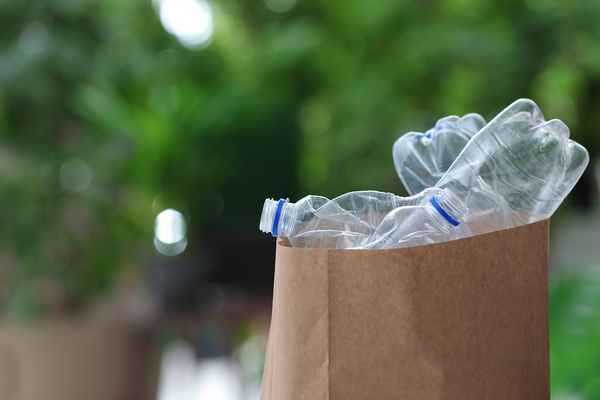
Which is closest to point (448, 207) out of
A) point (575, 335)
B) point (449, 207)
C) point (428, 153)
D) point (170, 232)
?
point (449, 207)

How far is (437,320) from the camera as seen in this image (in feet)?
1.01

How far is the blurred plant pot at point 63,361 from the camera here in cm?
138

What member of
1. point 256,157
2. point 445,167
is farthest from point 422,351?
point 256,157

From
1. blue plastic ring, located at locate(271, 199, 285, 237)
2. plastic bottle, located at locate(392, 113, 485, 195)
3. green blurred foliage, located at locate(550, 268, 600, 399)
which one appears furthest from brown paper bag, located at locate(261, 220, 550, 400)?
green blurred foliage, located at locate(550, 268, 600, 399)

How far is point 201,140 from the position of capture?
1.89 m

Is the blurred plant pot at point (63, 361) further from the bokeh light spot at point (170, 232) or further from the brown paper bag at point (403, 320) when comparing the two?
the brown paper bag at point (403, 320)

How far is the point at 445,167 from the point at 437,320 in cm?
25

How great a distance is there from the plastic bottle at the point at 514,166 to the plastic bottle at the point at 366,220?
0.05m

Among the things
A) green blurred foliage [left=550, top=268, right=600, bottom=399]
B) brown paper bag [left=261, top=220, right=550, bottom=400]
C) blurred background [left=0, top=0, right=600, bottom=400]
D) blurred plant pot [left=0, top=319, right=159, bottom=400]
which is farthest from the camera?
blurred background [left=0, top=0, right=600, bottom=400]

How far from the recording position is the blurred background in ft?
5.33

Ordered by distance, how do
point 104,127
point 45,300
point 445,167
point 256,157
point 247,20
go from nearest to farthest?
point 445,167 → point 45,300 → point 104,127 → point 256,157 → point 247,20

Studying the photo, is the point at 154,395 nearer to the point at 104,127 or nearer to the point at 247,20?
the point at 104,127

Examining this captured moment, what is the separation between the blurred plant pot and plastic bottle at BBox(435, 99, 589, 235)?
1.34m

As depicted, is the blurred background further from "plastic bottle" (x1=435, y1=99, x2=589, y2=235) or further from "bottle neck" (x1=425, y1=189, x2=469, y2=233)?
"bottle neck" (x1=425, y1=189, x2=469, y2=233)
